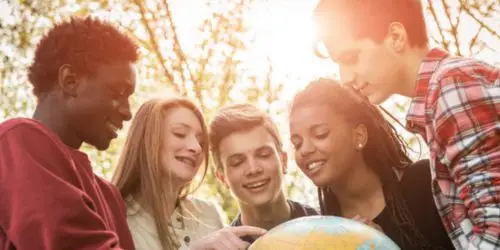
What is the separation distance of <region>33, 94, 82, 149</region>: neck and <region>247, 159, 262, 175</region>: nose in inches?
73.1

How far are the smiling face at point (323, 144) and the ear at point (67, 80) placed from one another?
5.57 ft

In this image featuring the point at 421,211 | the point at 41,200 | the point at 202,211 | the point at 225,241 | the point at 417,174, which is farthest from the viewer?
the point at 202,211

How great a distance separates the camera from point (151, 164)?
4625mm

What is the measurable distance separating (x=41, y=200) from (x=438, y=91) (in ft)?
6.09

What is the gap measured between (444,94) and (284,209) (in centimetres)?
234

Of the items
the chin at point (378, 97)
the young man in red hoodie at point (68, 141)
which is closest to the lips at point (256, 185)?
the young man in red hoodie at point (68, 141)

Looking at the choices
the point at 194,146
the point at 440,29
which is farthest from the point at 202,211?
the point at 440,29

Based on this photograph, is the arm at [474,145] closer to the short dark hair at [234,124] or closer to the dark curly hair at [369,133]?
the dark curly hair at [369,133]

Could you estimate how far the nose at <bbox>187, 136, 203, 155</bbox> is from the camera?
4.69 meters

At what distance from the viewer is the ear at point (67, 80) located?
10.2 feet

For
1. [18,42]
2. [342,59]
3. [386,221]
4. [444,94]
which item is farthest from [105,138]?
[18,42]

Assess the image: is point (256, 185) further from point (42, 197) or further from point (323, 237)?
point (42, 197)

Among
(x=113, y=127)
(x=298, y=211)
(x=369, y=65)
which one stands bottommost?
(x=298, y=211)

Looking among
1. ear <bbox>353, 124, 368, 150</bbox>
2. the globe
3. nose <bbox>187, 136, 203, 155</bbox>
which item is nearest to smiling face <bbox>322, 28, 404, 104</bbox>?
the globe
